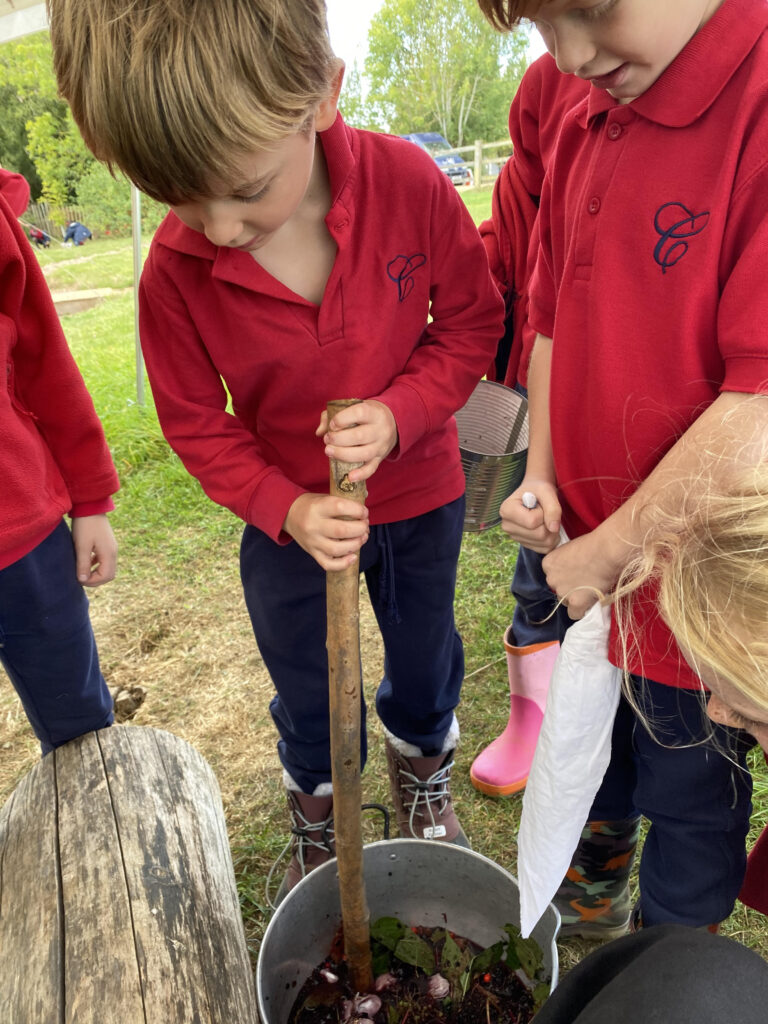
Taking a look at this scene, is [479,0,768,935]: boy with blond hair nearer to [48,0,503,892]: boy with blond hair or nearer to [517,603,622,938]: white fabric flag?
[517,603,622,938]: white fabric flag

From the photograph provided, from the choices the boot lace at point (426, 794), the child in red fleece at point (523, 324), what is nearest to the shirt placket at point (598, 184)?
the child in red fleece at point (523, 324)

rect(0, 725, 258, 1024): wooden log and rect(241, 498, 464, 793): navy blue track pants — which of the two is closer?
rect(0, 725, 258, 1024): wooden log

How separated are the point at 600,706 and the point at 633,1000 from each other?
46cm

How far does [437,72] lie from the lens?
17766mm

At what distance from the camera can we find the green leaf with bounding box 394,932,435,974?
141cm

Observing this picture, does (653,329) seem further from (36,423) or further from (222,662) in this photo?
(222,662)

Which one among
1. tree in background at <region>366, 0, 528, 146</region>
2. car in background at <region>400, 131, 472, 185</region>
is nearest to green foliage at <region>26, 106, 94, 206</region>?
tree in background at <region>366, 0, 528, 146</region>

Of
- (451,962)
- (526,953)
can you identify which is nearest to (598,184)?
(526,953)

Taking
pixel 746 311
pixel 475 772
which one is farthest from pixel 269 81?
pixel 475 772

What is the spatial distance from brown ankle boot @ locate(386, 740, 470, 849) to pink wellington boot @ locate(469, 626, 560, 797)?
0.69 feet

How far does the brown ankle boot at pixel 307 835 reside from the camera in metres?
1.75

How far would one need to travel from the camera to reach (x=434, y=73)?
17781 millimetres

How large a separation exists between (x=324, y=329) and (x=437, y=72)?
19.1m

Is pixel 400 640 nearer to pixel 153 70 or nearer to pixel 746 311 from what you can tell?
pixel 746 311
